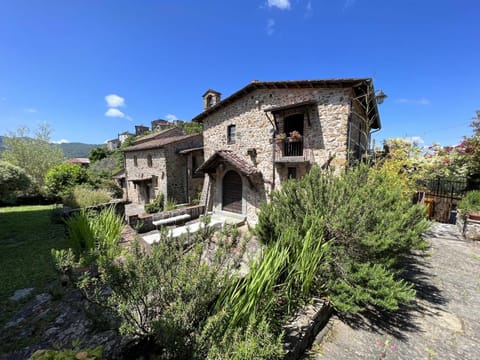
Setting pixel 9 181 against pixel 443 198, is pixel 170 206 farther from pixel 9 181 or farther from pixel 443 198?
pixel 443 198

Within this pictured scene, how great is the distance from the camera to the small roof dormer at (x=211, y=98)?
47.9 feet

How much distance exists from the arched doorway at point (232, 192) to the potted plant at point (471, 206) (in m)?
10.0

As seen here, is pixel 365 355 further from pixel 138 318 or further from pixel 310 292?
pixel 138 318

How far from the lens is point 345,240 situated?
3.72 metres

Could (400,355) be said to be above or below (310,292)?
below

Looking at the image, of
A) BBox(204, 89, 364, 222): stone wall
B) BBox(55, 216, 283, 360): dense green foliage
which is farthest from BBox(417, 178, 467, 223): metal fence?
BBox(55, 216, 283, 360): dense green foliage

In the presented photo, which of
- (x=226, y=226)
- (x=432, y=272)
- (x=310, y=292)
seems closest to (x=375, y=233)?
(x=310, y=292)

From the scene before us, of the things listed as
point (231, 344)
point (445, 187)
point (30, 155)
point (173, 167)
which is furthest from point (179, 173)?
point (30, 155)

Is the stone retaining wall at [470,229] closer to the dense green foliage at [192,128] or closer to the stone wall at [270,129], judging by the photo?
the stone wall at [270,129]

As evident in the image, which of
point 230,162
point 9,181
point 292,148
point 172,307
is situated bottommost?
point 172,307

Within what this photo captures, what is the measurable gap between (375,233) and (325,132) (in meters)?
6.58

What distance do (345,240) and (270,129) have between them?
26.1ft

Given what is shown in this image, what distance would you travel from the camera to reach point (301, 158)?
9.47 m

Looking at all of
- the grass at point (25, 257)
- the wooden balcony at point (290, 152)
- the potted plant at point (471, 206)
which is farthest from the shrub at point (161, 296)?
the potted plant at point (471, 206)
